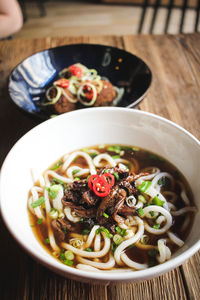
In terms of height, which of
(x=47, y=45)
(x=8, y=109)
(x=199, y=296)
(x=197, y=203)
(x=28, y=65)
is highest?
(x=47, y=45)

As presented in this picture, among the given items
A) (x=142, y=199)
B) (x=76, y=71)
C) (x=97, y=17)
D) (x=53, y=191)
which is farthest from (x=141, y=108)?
(x=97, y=17)

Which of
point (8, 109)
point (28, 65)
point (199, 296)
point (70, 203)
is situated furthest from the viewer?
point (28, 65)

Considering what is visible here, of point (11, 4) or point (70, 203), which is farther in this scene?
point (11, 4)

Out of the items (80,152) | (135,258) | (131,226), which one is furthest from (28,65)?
(135,258)

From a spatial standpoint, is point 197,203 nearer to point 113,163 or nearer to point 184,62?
point 113,163

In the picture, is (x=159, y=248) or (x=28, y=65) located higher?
(x=28, y=65)

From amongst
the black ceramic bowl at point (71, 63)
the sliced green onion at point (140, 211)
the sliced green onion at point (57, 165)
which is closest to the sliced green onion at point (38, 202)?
the sliced green onion at point (57, 165)

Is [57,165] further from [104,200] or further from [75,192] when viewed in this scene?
[104,200]

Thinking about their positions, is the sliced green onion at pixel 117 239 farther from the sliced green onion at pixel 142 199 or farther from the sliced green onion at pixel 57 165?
the sliced green onion at pixel 57 165
